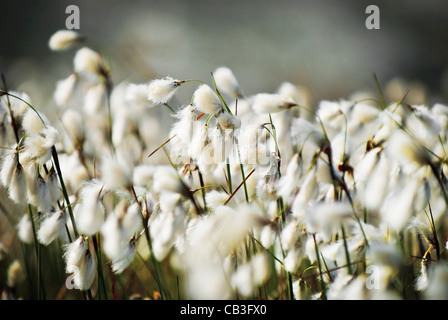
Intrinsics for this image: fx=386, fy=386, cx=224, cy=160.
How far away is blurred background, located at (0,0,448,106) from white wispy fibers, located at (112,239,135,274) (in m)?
3.81

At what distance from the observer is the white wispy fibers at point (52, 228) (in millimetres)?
979

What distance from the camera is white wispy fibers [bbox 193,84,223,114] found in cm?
94

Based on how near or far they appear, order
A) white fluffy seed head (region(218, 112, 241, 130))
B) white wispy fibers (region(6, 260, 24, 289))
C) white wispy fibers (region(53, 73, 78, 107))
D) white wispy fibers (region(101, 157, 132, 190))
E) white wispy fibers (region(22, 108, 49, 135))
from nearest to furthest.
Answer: white wispy fibers (region(101, 157, 132, 190)) < white fluffy seed head (region(218, 112, 241, 130)) < white wispy fibers (region(22, 108, 49, 135)) < white wispy fibers (region(6, 260, 24, 289)) < white wispy fibers (region(53, 73, 78, 107))

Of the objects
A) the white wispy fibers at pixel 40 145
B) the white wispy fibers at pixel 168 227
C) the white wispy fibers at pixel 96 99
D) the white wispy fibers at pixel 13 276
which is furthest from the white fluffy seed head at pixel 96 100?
the white wispy fibers at pixel 168 227

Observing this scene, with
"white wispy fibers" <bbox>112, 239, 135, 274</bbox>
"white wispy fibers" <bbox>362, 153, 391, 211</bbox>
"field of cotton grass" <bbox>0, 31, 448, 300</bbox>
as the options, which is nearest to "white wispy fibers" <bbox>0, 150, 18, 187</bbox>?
"field of cotton grass" <bbox>0, 31, 448, 300</bbox>

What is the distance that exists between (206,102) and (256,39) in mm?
5157

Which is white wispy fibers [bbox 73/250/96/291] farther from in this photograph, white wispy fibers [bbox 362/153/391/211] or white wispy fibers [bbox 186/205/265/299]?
white wispy fibers [bbox 362/153/391/211]

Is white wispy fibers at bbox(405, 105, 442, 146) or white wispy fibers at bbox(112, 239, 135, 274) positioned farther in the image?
white wispy fibers at bbox(405, 105, 442, 146)

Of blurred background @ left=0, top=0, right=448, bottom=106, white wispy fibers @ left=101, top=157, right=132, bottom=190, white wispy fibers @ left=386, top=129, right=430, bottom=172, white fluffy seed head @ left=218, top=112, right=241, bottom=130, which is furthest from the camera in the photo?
blurred background @ left=0, top=0, right=448, bottom=106

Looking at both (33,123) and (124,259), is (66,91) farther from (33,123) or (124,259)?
(124,259)

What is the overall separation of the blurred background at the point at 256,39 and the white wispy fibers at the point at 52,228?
367 centimetres
